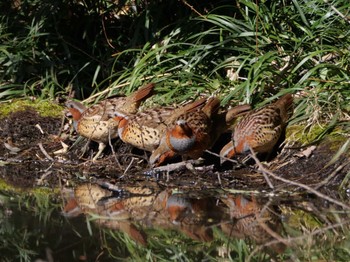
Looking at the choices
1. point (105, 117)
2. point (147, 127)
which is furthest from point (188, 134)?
point (105, 117)

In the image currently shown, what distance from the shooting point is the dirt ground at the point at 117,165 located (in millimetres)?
7902

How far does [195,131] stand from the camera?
27.4 ft

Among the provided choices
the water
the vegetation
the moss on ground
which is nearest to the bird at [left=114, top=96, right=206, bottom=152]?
the vegetation

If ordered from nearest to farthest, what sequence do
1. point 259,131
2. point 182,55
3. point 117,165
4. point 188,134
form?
point 188,134, point 259,131, point 117,165, point 182,55

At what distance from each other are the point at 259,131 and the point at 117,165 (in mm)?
1470

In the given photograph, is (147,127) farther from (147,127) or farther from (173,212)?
(173,212)

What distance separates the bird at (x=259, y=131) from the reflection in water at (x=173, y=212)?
37.0 inches

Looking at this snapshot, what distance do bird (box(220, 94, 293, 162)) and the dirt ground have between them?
0.14 metres

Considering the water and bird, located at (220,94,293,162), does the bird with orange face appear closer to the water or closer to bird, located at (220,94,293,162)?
bird, located at (220,94,293,162)

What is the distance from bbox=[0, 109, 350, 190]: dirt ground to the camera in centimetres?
790

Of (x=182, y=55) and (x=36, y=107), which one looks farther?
(x=36, y=107)

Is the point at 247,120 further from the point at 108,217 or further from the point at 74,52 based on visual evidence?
the point at 74,52

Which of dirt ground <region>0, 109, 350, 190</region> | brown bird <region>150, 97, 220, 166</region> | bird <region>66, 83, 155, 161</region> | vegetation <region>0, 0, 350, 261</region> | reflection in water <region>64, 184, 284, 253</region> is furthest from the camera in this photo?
bird <region>66, 83, 155, 161</region>

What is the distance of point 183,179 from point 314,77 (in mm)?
1732
